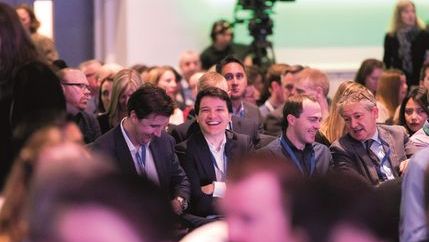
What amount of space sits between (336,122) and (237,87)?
1.10 m

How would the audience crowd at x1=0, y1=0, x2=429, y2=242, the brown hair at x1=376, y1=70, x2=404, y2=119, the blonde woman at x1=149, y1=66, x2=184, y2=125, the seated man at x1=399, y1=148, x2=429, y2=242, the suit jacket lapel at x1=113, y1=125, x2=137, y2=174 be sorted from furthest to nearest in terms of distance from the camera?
1. the brown hair at x1=376, y1=70, x2=404, y2=119
2. the blonde woman at x1=149, y1=66, x2=184, y2=125
3. the suit jacket lapel at x1=113, y1=125, x2=137, y2=174
4. the seated man at x1=399, y1=148, x2=429, y2=242
5. the audience crowd at x1=0, y1=0, x2=429, y2=242

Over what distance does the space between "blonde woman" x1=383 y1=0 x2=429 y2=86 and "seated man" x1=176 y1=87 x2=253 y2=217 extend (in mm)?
4010

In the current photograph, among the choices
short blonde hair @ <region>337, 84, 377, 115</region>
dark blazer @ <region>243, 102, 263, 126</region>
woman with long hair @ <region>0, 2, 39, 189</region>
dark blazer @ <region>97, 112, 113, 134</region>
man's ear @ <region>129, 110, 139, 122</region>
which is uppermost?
woman with long hair @ <region>0, 2, 39, 189</region>

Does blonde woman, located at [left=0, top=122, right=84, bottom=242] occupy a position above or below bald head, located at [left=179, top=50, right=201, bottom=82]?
above

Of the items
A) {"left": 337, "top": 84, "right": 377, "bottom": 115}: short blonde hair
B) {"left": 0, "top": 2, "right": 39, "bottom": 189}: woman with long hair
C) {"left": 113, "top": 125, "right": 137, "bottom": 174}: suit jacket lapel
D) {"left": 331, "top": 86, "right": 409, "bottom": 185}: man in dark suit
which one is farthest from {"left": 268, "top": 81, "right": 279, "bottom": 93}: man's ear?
{"left": 0, "top": 2, "right": 39, "bottom": 189}: woman with long hair

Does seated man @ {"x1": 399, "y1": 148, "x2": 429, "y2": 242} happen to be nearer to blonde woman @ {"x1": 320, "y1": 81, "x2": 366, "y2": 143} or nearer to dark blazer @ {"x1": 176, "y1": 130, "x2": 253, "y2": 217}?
dark blazer @ {"x1": 176, "y1": 130, "x2": 253, "y2": 217}

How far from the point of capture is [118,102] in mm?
6176

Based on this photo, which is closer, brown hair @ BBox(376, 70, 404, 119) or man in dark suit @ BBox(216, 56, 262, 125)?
man in dark suit @ BBox(216, 56, 262, 125)

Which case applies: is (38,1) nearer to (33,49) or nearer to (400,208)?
(33,49)

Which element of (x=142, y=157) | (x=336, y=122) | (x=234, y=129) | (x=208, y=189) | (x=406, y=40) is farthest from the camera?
(x=406, y=40)

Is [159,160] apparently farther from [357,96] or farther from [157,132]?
[357,96]

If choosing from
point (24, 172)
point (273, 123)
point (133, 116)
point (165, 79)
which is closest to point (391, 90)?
point (273, 123)

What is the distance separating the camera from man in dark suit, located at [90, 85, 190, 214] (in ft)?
17.3

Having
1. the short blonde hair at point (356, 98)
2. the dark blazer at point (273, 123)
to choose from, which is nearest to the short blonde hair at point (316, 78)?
the dark blazer at point (273, 123)
